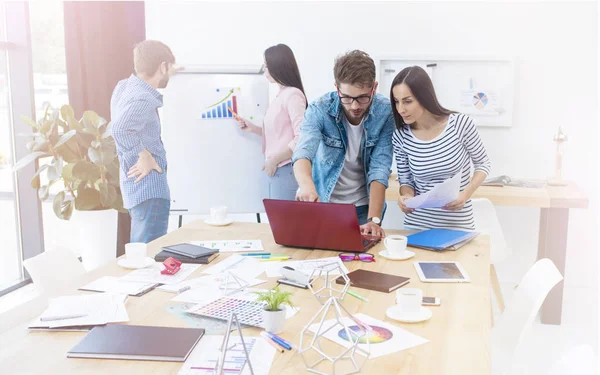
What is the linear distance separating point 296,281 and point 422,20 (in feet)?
9.28

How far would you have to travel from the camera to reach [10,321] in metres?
3.14

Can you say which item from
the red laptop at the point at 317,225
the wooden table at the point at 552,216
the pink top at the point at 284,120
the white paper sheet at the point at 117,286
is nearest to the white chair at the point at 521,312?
the red laptop at the point at 317,225

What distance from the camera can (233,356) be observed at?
1.13m

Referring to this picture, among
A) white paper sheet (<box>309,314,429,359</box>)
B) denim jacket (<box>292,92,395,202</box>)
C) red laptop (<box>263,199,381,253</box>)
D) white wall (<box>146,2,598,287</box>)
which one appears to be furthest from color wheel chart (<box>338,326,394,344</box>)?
white wall (<box>146,2,598,287</box>)

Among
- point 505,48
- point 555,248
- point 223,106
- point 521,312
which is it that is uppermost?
point 505,48

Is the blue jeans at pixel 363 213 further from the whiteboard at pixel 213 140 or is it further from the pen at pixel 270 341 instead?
the whiteboard at pixel 213 140

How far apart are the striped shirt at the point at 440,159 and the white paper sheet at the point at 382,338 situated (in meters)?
1.25

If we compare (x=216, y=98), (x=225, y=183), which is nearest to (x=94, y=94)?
(x=216, y=98)

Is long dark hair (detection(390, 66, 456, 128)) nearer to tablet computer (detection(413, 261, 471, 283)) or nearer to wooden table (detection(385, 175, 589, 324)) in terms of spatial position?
tablet computer (detection(413, 261, 471, 283))

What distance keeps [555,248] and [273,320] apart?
8.33 ft

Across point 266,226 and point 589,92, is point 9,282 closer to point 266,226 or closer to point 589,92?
point 266,226

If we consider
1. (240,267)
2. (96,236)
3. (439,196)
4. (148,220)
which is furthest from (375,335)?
(96,236)

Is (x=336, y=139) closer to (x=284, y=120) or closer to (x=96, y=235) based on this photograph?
(x=284, y=120)

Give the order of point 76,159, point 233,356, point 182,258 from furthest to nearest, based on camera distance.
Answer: point 76,159, point 182,258, point 233,356
